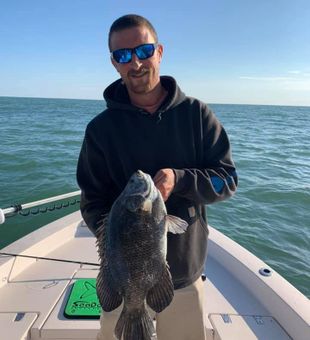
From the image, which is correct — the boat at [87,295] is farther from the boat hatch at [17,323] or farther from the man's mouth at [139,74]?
the man's mouth at [139,74]

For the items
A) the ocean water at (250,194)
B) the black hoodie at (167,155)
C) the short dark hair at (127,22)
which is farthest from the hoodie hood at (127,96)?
the ocean water at (250,194)

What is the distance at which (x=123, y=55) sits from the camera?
2.38 m

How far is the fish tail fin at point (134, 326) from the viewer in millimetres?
2066

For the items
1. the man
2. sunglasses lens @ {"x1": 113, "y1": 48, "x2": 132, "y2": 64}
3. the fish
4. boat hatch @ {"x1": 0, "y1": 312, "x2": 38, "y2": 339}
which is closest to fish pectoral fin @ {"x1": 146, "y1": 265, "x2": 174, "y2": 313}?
the fish

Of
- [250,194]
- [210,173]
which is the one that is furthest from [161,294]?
[250,194]

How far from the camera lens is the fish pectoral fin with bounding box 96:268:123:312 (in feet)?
7.02

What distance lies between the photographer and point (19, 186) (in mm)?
12992

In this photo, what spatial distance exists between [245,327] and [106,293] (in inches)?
79.1

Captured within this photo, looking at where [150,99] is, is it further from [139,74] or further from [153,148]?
[153,148]

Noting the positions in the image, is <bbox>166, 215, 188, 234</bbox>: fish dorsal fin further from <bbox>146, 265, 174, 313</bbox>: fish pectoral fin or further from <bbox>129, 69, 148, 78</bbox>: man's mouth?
<bbox>129, 69, 148, 78</bbox>: man's mouth

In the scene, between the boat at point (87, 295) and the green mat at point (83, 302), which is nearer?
the boat at point (87, 295)

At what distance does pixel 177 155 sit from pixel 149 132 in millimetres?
260

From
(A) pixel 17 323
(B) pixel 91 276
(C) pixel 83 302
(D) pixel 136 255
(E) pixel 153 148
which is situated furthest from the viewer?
(B) pixel 91 276

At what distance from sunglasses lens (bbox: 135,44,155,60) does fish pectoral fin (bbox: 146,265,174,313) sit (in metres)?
1.43
